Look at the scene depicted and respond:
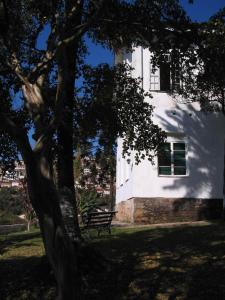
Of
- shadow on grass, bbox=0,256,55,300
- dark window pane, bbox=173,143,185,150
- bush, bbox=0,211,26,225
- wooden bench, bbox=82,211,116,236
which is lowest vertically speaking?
bush, bbox=0,211,26,225

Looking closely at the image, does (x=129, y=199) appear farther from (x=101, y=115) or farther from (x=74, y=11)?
(x=74, y=11)

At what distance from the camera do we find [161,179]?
22891 mm

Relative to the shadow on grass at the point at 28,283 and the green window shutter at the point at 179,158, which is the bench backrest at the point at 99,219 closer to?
the green window shutter at the point at 179,158

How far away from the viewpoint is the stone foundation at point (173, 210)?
2261 cm

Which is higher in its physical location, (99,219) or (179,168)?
(179,168)

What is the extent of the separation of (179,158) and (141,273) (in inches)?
500

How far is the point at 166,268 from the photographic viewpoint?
36.1ft

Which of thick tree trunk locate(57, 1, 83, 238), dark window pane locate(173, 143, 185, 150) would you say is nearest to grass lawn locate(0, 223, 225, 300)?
thick tree trunk locate(57, 1, 83, 238)

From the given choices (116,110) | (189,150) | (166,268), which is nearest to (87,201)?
(189,150)

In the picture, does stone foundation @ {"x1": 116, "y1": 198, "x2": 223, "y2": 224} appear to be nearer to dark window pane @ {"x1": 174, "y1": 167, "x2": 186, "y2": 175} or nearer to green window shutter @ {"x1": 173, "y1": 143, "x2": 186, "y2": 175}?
dark window pane @ {"x1": 174, "y1": 167, "x2": 186, "y2": 175}

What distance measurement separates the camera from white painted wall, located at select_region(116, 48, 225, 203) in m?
22.9

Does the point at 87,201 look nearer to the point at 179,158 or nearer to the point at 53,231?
the point at 179,158

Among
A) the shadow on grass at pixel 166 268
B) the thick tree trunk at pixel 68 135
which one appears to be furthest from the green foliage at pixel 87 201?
the thick tree trunk at pixel 68 135

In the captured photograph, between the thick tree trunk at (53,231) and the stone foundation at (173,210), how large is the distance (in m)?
15.7
